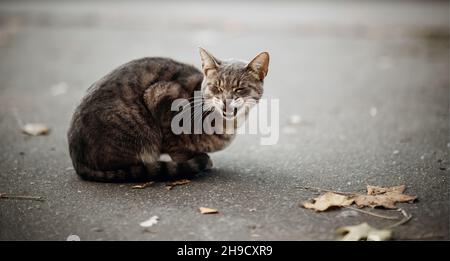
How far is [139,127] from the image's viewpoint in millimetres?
3582

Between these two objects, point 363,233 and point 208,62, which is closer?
point 363,233

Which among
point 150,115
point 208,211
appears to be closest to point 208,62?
point 150,115

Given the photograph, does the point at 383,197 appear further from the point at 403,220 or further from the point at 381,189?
the point at 403,220

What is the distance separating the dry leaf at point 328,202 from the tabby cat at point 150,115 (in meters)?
0.90

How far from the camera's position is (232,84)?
144 inches

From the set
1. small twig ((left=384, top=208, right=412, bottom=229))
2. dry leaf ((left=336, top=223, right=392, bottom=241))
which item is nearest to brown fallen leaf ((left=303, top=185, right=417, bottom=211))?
small twig ((left=384, top=208, right=412, bottom=229))

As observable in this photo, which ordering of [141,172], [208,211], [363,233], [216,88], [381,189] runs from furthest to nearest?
[216,88] → [141,172] → [381,189] → [208,211] → [363,233]

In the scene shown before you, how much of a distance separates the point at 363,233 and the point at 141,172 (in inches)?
61.4

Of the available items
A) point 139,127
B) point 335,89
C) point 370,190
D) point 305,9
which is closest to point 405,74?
point 335,89

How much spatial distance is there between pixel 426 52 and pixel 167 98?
19.0ft

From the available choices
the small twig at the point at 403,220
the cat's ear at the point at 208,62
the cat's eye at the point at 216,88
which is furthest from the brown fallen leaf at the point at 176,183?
the small twig at the point at 403,220

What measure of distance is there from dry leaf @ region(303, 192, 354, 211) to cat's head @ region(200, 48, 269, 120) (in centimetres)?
89

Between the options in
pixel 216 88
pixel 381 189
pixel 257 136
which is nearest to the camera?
pixel 381 189
